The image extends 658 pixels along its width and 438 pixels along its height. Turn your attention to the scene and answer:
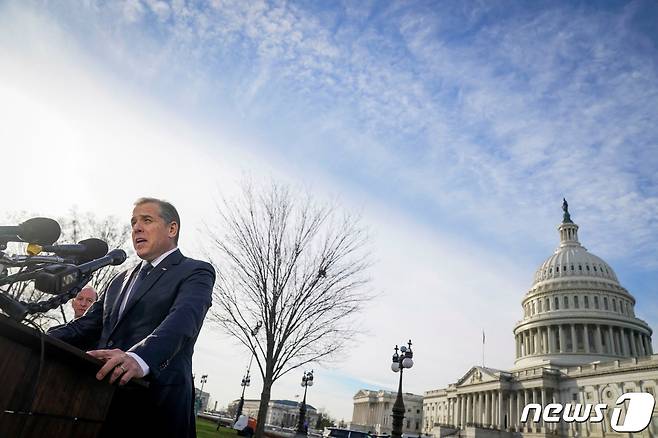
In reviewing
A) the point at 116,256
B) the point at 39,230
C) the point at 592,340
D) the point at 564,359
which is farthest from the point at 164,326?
the point at 592,340

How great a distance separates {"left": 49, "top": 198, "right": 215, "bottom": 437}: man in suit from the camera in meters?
1.80

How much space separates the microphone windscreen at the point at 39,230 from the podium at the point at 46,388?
1.00m

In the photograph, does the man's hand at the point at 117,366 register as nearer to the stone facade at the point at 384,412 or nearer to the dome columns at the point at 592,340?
the dome columns at the point at 592,340

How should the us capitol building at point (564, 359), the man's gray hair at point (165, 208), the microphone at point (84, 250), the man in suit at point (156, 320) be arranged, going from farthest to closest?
the us capitol building at point (564, 359), the man's gray hair at point (165, 208), the microphone at point (84, 250), the man in suit at point (156, 320)

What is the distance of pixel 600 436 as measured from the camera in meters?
48.5

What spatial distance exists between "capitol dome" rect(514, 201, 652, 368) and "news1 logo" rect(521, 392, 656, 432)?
10606mm

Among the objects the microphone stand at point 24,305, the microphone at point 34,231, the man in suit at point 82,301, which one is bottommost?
the microphone stand at point 24,305

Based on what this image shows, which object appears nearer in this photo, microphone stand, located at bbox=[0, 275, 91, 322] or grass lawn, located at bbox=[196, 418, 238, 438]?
microphone stand, located at bbox=[0, 275, 91, 322]

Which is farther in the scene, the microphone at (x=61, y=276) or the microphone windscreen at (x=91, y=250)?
the microphone windscreen at (x=91, y=250)

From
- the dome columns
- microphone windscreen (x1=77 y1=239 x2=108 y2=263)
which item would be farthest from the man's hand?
the dome columns

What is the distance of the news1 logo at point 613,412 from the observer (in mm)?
44469

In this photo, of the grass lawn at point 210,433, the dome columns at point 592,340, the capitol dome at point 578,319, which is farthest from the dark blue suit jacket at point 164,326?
the dome columns at point 592,340

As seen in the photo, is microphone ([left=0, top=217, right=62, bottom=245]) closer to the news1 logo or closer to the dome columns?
the news1 logo

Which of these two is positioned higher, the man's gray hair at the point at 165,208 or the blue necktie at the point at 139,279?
the man's gray hair at the point at 165,208
